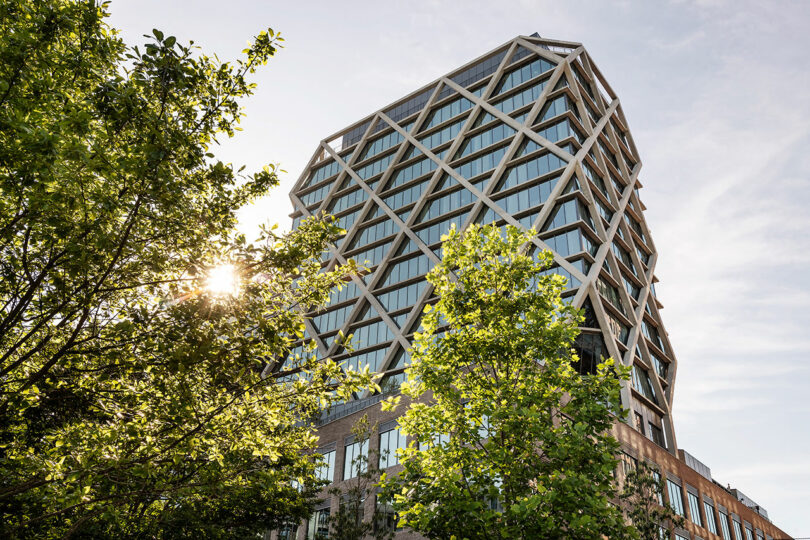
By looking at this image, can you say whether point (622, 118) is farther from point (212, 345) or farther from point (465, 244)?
point (212, 345)

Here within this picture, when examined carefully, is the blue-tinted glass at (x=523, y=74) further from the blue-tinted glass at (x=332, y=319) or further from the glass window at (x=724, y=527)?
the glass window at (x=724, y=527)

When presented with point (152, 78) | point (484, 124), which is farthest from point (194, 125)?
point (484, 124)

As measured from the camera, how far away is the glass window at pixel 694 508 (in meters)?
47.6

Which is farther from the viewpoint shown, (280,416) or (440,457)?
(440,457)

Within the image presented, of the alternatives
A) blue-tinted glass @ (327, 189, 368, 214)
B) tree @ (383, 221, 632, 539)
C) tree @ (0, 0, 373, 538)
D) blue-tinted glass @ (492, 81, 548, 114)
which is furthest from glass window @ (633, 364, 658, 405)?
tree @ (0, 0, 373, 538)

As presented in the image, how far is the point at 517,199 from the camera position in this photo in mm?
57219

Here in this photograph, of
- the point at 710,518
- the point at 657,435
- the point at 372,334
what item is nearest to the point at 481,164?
the point at 372,334

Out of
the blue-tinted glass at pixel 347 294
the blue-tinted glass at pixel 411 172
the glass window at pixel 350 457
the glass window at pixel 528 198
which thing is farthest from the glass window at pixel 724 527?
the blue-tinted glass at pixel 411 172

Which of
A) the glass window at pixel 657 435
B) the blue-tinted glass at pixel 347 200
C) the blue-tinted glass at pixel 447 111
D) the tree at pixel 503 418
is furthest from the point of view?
the blue-tinted glass at pixel 347 200

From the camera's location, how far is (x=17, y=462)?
975 cm

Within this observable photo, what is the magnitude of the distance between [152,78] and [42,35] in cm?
163

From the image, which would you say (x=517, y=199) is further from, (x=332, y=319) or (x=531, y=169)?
(x=332, y=319)

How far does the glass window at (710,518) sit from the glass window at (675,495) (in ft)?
15.2

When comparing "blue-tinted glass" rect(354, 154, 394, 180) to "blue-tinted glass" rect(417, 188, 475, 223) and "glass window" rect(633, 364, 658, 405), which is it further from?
"glass window" rect(633, 364, 658, 405)
